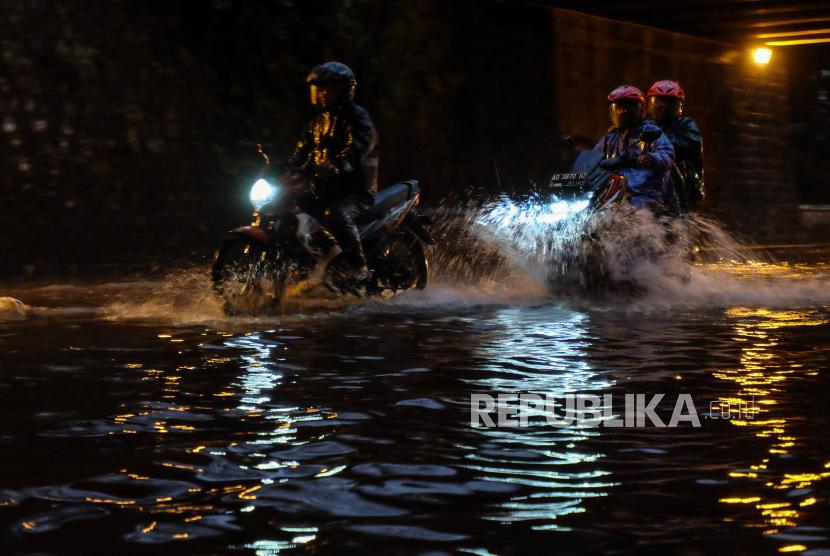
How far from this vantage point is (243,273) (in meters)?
8.12

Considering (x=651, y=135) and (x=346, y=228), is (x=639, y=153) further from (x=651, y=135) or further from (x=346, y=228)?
(x=346, y=228)

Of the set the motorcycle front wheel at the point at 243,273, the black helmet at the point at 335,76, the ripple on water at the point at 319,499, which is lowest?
the ripple on water at the point at 319,499

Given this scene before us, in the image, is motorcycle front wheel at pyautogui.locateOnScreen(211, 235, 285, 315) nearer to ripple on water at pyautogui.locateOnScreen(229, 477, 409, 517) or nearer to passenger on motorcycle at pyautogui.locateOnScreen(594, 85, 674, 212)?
passenger on motorcycle at pyautogui.locateOnScreen(594, 85, 674, 212)

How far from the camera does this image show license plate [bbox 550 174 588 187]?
364 inches

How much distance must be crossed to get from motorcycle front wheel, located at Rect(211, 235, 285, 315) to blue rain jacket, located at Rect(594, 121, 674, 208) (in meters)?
3.31

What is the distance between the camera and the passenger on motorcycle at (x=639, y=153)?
916 centimetres

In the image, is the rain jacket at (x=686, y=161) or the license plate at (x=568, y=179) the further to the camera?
the rain jacket at (x=686, y=161)

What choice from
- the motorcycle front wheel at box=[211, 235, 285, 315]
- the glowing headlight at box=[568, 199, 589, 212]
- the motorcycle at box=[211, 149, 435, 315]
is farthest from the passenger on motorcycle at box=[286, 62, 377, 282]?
the glowing headlight at box=[568, 199, 589, 212]

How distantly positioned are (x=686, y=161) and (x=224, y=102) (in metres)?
Result: 6.42

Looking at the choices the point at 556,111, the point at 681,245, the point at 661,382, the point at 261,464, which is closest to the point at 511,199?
the point at 556,111

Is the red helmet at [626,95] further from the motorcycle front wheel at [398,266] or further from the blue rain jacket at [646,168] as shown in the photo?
the motorcycle front wheel at [398,266]

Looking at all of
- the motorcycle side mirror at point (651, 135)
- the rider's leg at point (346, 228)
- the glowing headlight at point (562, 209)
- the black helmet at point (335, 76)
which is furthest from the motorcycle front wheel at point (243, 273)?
the motorcycle side mirror at point (651, 135)

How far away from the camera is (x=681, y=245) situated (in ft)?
30.6

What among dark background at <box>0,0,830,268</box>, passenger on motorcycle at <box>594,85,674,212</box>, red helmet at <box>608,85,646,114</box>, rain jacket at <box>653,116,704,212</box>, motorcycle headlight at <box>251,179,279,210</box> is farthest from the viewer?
dark background at <box>0,0,830,268</box>
